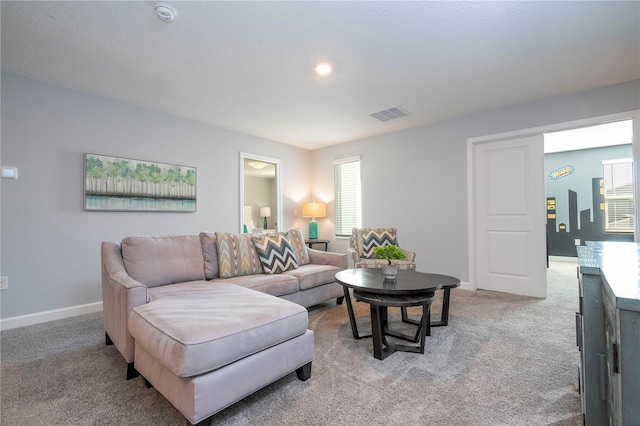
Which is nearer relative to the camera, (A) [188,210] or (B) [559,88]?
(B) [559,88]

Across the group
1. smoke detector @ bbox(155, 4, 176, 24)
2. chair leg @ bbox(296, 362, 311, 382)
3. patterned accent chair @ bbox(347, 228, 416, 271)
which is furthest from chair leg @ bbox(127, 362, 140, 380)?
patterned accent chair @ bbox(347, 228, 416, 271)

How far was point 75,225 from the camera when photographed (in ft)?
10.4

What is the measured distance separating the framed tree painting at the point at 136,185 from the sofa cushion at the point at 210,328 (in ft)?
7.16

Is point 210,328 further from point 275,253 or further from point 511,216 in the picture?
point 511,216

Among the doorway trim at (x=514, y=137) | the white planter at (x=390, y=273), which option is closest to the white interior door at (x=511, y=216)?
the doorway trim at (x=514, y=137)

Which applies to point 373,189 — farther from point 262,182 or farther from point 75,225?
point 75,225

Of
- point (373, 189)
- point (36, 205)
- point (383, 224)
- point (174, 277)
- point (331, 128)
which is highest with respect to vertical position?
point (331, 128)

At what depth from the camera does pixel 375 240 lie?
413 centimetres

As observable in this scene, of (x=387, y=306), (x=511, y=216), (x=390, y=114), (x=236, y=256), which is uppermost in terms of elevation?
(x=390, y=114)

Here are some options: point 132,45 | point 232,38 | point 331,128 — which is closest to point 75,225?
point 132,45

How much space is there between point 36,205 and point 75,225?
1.22ft

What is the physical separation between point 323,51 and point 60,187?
9.97 feet

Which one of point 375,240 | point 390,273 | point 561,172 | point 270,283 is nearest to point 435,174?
point 375,240

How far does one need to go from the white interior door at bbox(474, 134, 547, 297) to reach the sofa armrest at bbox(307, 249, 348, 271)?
1.97 m
